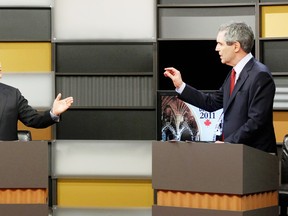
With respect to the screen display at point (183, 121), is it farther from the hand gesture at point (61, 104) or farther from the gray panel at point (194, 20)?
the hand gesture at point (61, 104)

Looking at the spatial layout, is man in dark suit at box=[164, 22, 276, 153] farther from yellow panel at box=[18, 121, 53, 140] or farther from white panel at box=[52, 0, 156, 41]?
yellow panel at box=[18, 121, 53, 140]

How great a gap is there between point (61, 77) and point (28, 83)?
0.29 metres

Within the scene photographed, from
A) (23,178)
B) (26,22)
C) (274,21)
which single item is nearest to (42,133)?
(26,22)

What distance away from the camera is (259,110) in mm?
3219

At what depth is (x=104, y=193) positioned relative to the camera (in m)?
5.39

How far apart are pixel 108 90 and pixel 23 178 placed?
79.7 inches

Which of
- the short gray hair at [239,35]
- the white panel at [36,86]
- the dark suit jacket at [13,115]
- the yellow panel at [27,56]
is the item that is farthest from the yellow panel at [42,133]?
the short gray hair at [239,35]

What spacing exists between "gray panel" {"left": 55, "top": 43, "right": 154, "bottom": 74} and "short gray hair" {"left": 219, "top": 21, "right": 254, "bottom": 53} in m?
1.97

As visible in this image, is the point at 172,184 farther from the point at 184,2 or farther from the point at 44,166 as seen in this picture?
the point at 184,2

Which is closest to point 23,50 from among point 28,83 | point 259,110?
point 28,83

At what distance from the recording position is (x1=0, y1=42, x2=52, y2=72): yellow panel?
5.42m

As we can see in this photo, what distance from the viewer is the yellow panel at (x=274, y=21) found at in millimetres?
5188

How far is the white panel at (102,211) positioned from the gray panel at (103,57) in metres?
1.15

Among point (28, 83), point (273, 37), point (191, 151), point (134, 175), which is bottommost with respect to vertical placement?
point (134, 175)
